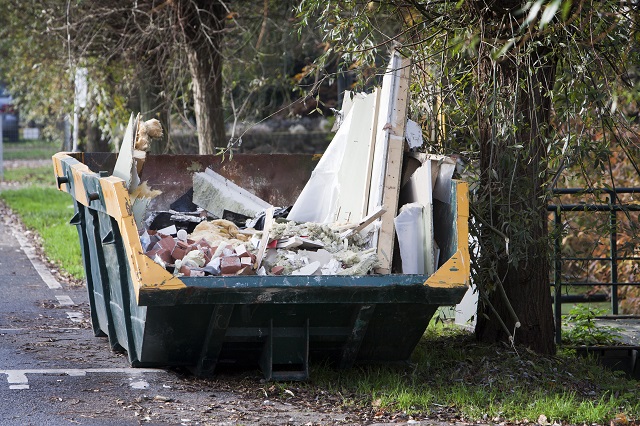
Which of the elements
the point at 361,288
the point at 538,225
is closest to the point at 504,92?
the point at 538,225

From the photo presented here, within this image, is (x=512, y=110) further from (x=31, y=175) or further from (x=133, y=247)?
(x=31, y=175)

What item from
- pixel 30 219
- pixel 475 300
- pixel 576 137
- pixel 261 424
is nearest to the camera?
pixel 261 424

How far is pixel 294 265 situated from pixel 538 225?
5.47ft

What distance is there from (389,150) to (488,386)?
1.51 m

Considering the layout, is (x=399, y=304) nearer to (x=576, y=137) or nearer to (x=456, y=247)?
(x=456, y=247)

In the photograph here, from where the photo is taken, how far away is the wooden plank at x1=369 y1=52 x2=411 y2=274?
5676 millimetres

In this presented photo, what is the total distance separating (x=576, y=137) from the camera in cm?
569

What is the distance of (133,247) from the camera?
496 centimetres

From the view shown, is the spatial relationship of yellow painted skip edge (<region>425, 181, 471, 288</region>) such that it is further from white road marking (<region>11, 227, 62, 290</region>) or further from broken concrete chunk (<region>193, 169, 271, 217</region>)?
white road marking (<region>11, 227, 62, 290</region>)

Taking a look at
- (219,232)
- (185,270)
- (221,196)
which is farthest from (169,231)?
(221,196)

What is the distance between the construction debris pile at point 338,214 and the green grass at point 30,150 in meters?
22.5

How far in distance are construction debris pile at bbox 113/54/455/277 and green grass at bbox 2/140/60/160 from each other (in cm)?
2248

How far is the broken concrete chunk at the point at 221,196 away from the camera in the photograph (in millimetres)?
6891

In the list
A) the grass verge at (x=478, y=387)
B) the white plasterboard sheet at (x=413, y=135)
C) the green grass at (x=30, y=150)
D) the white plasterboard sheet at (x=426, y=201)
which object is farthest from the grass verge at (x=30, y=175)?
the white plasterboard sheet at (x=426, y=201)
